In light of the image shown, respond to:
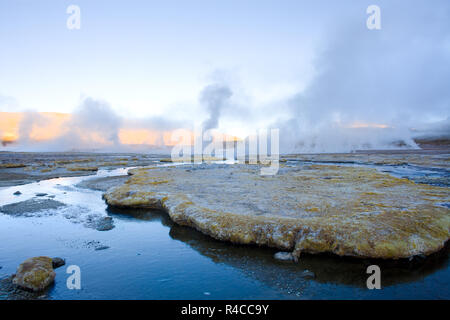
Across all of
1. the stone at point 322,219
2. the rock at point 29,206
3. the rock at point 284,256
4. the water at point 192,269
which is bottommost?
the water at point 192,269

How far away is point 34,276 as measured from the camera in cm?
981

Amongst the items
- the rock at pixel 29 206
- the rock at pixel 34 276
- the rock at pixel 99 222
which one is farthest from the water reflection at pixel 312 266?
the rock at pixel 29 206

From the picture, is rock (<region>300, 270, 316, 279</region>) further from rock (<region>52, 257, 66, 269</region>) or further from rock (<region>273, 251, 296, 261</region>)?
rock (<region>52, 257, 66, 269</region>)

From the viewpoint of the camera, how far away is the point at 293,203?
1938 cm

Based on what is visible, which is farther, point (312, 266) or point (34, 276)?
point (312, 266)

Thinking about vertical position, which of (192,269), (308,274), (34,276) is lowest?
(192,269)

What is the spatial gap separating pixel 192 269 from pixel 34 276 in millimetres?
6293

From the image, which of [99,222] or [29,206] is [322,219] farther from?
[29,206]

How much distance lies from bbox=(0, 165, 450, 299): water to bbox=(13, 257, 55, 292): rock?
1.36 ft

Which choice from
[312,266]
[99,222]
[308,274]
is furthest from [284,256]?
[99,222]

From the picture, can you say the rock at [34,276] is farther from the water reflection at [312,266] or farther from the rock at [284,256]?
the rock at [284,256]

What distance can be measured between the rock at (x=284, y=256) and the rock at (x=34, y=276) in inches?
390

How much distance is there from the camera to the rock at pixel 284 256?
1200cm
